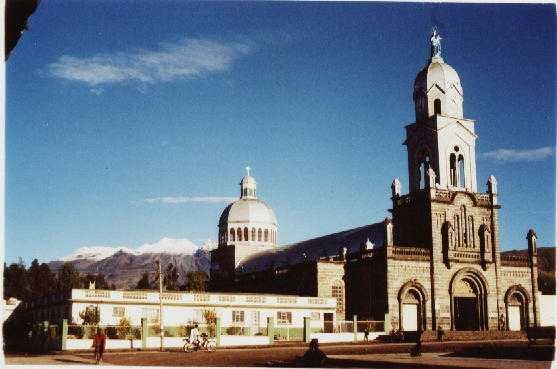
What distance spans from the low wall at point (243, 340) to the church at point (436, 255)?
1094cm

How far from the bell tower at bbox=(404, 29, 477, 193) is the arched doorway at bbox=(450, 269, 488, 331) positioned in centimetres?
672

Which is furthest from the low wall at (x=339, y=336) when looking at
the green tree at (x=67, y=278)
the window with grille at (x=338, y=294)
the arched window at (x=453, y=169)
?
the green tree at (x=67, y=278)

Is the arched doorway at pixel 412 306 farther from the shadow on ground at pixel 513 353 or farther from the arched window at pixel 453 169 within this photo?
the shadow on ground at pixel 513 353

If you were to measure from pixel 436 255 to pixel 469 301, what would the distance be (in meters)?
4.82

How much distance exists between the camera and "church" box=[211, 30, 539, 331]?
52125 millimetres

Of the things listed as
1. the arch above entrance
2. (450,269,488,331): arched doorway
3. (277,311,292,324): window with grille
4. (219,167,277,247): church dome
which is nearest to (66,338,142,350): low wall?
(277,311,292,324): window with grille

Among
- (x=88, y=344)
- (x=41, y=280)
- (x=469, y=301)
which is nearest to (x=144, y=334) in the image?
(x=88, y=344)

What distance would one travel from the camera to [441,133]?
54844mm

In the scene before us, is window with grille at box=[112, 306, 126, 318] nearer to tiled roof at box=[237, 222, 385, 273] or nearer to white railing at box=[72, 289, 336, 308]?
white railing at box=[72, 289, 336, 308]

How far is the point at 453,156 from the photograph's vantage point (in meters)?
56.0

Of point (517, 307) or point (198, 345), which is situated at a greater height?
point (517, 307)

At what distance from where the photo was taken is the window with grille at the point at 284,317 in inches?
1964

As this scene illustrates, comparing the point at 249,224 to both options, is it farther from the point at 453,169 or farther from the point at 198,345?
the point at 198,345

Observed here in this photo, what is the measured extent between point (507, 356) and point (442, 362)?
353 cm
